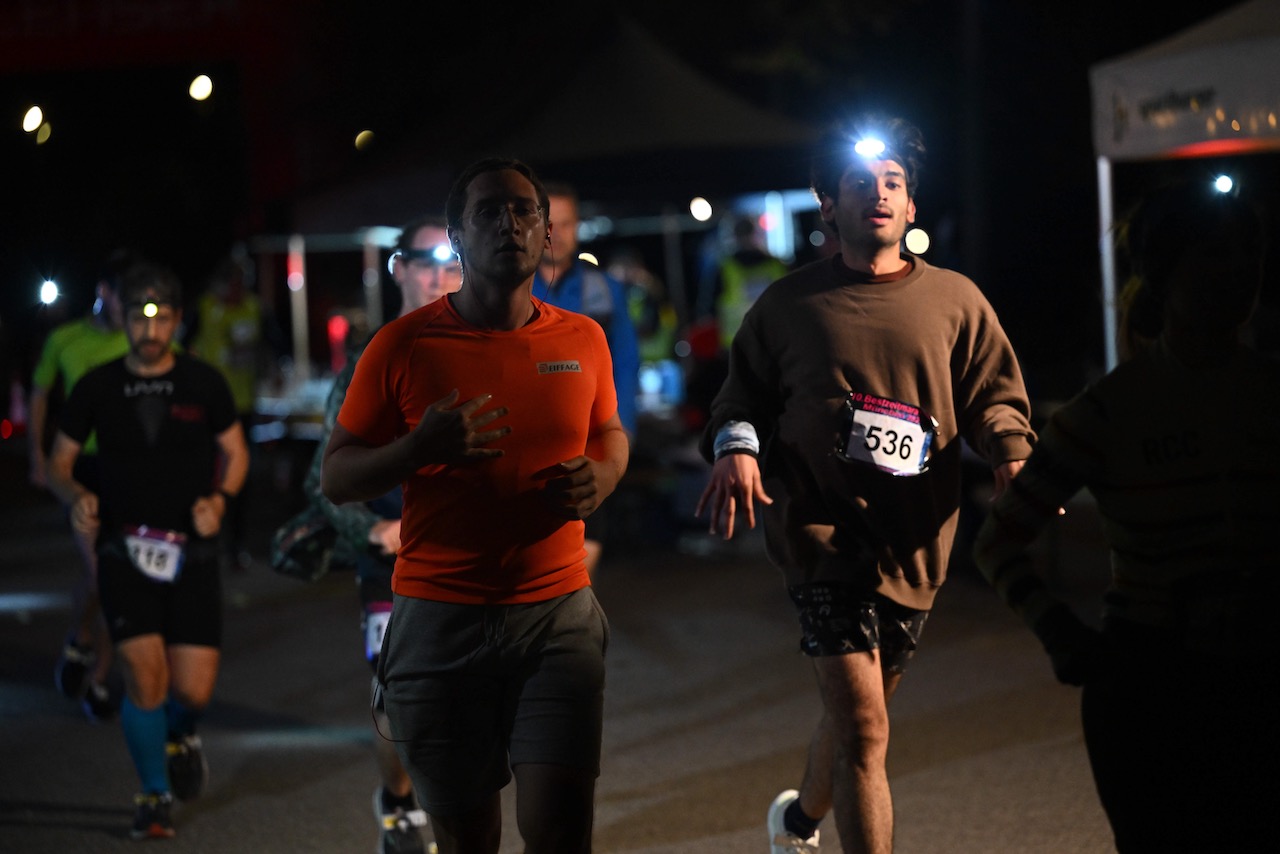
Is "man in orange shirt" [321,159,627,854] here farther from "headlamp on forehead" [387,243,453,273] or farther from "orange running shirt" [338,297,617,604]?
"headlamp on forehead" [387,243,453,273]

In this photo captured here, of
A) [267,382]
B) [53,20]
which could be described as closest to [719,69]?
[53,20]

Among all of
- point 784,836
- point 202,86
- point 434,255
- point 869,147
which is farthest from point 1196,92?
point 202,86

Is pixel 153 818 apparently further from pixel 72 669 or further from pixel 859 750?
pixel 859 750

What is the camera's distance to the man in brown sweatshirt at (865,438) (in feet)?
14.1

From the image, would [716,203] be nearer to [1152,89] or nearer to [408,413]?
[1152,89]

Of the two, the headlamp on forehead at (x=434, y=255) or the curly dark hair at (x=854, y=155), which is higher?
the curly dark hair at (x=854, y=155)

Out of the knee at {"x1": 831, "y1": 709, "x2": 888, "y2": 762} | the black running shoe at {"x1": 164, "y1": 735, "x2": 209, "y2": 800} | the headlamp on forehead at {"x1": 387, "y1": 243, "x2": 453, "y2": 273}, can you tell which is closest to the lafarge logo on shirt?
the knee at {"x1": 831, "y1": 709, "x2": 888, "y2": 762}

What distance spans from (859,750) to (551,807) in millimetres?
1074

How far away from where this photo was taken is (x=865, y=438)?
4.28 meters

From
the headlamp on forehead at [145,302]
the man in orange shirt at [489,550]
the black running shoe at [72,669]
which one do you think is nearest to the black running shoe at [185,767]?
the headlamp on forehead at [145,302]

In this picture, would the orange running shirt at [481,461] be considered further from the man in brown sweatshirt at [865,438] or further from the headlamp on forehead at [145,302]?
the headlamp on forehead at [145,302]

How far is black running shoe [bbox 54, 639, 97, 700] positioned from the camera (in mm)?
7848

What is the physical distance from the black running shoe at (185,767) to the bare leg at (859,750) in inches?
110

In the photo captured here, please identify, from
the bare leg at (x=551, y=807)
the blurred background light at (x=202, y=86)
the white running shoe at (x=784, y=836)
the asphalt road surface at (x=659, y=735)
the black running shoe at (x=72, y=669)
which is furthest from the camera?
the blurred background light at (x=202, y=86)
